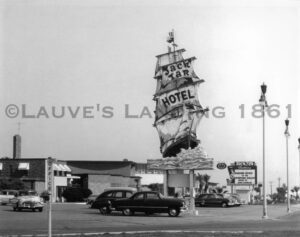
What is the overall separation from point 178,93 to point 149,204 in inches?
452

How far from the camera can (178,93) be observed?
42.8m

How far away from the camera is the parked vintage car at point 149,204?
110 ft

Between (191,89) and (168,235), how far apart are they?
932 inches

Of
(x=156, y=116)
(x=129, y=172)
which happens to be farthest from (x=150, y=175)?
(x=156, y=116)

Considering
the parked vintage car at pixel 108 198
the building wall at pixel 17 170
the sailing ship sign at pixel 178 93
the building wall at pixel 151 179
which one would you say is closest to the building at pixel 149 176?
the building wall at pixel 151 179

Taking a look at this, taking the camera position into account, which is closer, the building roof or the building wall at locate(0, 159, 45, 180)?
the building wall at locate(0, 159, 45, 180)

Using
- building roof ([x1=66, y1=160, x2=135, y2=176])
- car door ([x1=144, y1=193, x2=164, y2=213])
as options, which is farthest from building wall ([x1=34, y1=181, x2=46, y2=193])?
car door ([x1=144, y1=193, x2=164, y2=213])

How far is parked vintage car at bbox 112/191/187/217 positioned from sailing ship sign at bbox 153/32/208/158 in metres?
10.5

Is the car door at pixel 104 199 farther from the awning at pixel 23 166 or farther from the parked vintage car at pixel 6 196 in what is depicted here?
the awning at pixel 23 166

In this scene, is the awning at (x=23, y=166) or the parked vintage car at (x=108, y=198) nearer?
the parked vintage car at (x=108, y=198)

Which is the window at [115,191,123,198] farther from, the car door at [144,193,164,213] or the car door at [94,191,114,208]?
the car door at [144,193,164,213]

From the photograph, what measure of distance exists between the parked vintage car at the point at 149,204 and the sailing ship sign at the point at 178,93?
10506 mm

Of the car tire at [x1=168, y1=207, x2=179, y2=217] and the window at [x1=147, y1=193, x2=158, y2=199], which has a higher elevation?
the window at [x1=147, y1=193, x2=158, y2=199]

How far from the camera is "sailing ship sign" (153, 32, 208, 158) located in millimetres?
42406
